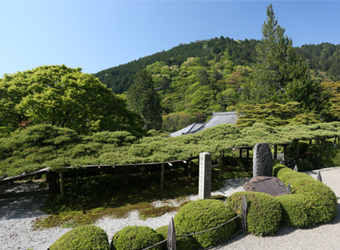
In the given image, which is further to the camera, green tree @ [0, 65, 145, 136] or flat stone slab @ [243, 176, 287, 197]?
green tree @ [0, 65, 145, 136]

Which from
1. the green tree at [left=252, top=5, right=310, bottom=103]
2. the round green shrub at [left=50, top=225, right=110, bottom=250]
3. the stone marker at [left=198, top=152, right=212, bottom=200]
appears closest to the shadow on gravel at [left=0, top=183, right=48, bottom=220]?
the round green shrub at [left=50, top=225, right=110, bottom=250]

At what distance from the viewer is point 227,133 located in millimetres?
13336

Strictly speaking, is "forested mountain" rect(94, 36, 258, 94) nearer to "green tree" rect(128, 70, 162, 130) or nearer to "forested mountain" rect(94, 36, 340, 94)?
"forested mountain" rect(94, 36, 340, 94)

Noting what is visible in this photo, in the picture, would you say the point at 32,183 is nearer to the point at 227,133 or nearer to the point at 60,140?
the point at 60,140

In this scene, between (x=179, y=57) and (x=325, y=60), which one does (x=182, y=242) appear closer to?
(x=179, y=57)

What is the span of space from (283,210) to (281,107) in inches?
612

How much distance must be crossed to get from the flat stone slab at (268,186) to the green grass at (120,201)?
2675 mm

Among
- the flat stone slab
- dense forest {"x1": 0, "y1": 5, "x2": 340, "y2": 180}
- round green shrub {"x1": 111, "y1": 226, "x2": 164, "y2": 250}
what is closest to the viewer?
round green shrub {"x1": 111, "y1": 226, "x2": 164, "y2": 250}

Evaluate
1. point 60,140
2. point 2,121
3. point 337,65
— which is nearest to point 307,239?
point 60,140

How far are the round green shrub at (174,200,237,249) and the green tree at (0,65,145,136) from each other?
9.84m

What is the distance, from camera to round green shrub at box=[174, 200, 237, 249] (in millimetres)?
5312

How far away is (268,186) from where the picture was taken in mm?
8617

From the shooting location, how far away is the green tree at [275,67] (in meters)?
22.8

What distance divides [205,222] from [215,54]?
98.1m
